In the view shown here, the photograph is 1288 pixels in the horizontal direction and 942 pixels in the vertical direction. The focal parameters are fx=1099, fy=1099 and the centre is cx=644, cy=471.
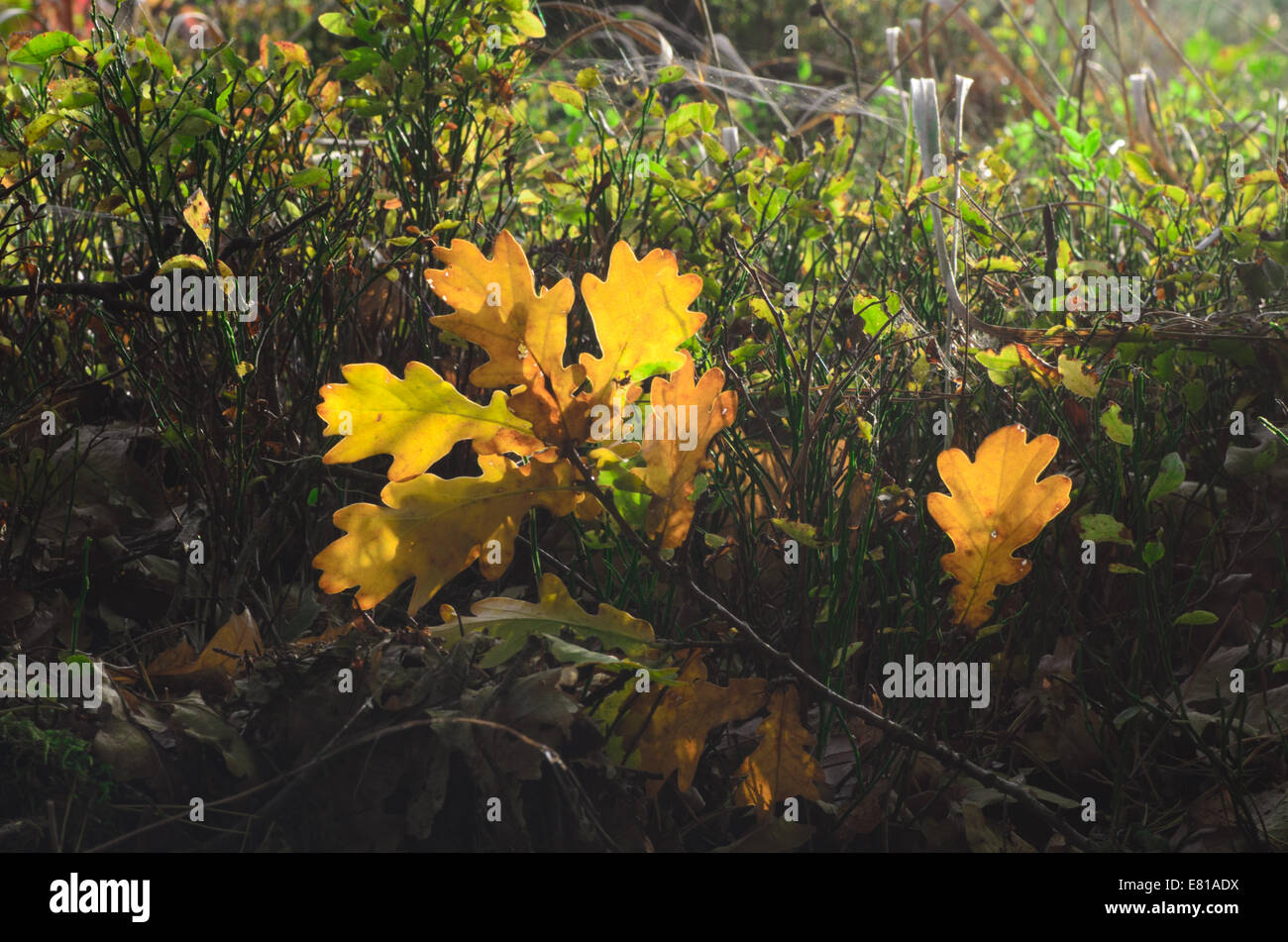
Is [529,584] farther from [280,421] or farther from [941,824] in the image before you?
[941,824]

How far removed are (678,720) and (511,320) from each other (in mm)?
446

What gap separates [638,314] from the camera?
3.67ft

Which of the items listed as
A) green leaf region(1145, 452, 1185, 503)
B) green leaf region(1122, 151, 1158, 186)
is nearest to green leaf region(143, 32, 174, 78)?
green leaf region(1145, 452, 1185, 503)

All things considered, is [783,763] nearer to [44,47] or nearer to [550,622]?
[550,622]

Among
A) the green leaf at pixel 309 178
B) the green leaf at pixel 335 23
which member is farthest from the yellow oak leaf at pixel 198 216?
the green leaf at pixel 335 23

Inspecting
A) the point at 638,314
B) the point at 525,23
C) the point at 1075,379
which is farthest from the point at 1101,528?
the point at 525,23

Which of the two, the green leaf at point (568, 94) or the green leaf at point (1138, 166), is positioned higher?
Answer: the green leaf at point (568, 94)

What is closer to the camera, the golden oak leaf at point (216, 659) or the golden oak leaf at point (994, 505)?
the golden oak leaf at point (994, 505)

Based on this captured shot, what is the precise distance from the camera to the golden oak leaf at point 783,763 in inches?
46.1

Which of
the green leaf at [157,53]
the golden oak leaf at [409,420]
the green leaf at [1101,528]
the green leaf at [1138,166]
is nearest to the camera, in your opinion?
the golden oak leaf at [409,420]

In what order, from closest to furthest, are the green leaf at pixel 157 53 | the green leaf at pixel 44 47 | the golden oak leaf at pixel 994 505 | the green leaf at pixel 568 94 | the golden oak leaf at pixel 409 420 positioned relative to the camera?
1. the golden oak leaf at pixel 409 420
2. the golden oak leaf at pixel 994 505
3. the green leaf at pixel 44 47
4. the green leaf at pixel 157 53
5. the green leaf at pixel 568 94

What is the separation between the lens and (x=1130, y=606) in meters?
1.46

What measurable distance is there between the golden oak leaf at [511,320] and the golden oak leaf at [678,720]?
31 cm

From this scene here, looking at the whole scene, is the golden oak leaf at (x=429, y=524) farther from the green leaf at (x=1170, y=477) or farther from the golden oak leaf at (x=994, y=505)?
the green leaf at (x=1170, y=477)
